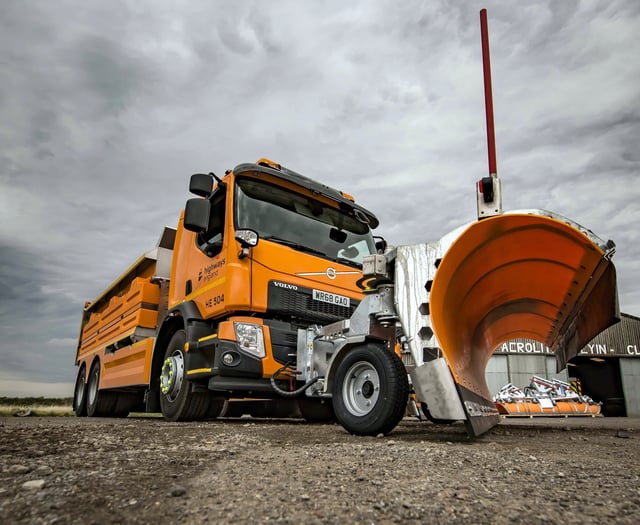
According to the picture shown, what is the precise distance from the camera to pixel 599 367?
66.8 ft

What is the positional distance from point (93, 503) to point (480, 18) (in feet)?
13.8

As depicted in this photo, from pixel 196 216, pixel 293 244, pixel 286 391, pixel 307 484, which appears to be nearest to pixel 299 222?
pixel 293 244

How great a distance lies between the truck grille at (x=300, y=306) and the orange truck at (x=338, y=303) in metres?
0.01

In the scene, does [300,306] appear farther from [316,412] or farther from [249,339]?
[316,412]

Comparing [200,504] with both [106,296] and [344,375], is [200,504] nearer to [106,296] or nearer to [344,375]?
[344,375]

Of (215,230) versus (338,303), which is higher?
(215,230)

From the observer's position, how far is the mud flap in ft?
11.2

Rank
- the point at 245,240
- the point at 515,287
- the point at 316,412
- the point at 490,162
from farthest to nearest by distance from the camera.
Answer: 1. the point at 316,412
2. the point at 515,287
3. the point at 245,240
4. the point at 490,162

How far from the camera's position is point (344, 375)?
148 inches

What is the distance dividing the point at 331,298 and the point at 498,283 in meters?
1.67

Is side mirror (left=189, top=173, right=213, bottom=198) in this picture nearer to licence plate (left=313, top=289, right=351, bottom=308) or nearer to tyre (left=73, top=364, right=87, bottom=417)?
licence plate (left=313, top=289, right=351, bottom=308)

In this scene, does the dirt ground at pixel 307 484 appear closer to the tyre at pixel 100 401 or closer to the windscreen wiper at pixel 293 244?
the windscreen wiper at pixel 293 244

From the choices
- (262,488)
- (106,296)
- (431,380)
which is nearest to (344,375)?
(431,380)

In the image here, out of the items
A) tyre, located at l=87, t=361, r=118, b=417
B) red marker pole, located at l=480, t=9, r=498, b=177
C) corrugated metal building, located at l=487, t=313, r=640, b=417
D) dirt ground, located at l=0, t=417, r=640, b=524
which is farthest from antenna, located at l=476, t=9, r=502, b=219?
corrugated metal building, located at l=487, t=313, r=640, b=417
